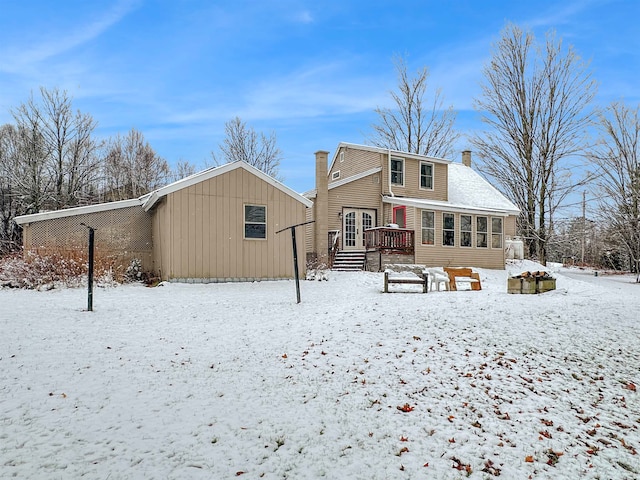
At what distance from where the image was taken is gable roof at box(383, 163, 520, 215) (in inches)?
798

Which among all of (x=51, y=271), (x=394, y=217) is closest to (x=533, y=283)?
(x=394, y=217)

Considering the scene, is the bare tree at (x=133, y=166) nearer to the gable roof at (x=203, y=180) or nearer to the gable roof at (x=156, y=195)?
the gable roof at (x=156, y=195)

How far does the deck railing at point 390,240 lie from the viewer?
58.6 ft

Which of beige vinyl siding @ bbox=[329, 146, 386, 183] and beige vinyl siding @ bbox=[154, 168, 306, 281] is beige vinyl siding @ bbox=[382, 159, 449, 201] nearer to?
beige vinyl siding @ bbox=[329, 146, 386, 183]

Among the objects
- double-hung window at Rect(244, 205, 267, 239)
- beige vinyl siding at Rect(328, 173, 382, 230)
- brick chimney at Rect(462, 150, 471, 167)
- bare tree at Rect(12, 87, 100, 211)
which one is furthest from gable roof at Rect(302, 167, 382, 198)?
bare tree at Rect(12, 87, 100, 211)

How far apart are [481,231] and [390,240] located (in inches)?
218

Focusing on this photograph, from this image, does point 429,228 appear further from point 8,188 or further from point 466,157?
point 8,188

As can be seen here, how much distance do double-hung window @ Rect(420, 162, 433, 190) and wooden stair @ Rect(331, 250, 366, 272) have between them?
5.91 metres

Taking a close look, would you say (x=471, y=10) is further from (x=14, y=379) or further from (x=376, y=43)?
(x=14, y=379)

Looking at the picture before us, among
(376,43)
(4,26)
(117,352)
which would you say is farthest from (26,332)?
(376,43)

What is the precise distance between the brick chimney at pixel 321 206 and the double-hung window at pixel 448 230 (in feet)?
17.4

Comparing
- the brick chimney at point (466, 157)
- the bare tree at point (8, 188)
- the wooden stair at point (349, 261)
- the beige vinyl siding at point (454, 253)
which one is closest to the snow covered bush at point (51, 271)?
the wooden stair at point (349, 261)

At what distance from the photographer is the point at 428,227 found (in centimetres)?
1953

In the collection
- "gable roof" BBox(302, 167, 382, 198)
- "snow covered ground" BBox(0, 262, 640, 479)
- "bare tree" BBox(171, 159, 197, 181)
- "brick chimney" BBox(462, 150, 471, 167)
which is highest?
"bare tree" BBox(171, 159, 197, 181)
